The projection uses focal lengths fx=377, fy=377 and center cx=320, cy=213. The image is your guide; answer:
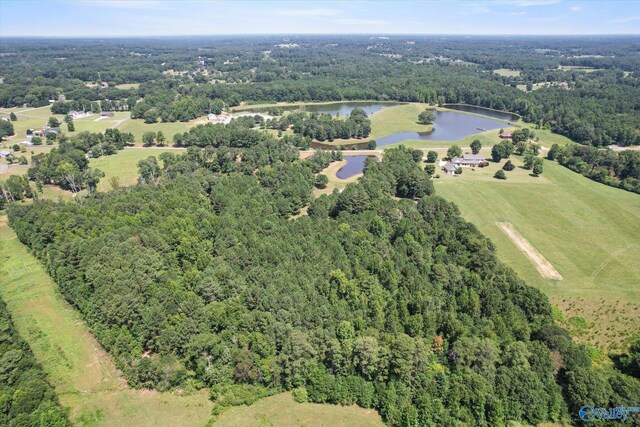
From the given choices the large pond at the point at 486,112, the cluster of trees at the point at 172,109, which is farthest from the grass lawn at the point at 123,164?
the large pond at the point at 486,112

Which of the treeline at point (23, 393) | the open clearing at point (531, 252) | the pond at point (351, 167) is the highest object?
the pond at point (351, 167)

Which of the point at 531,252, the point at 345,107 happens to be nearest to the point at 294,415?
the point at 531,252

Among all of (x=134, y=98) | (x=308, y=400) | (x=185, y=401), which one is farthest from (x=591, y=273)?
(x=134, y=98)

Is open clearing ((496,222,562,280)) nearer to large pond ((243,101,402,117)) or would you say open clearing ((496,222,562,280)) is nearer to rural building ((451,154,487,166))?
rural building ((451,154,487,166))

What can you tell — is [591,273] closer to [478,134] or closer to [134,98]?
[478,134]

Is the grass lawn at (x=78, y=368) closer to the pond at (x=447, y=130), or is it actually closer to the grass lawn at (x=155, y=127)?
the pond at (x=447, y=130)

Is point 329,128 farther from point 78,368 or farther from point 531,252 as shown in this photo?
point 78,368

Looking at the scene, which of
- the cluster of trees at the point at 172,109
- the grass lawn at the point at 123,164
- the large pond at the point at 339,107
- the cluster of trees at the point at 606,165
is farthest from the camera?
the large pond at the point at 339,107
